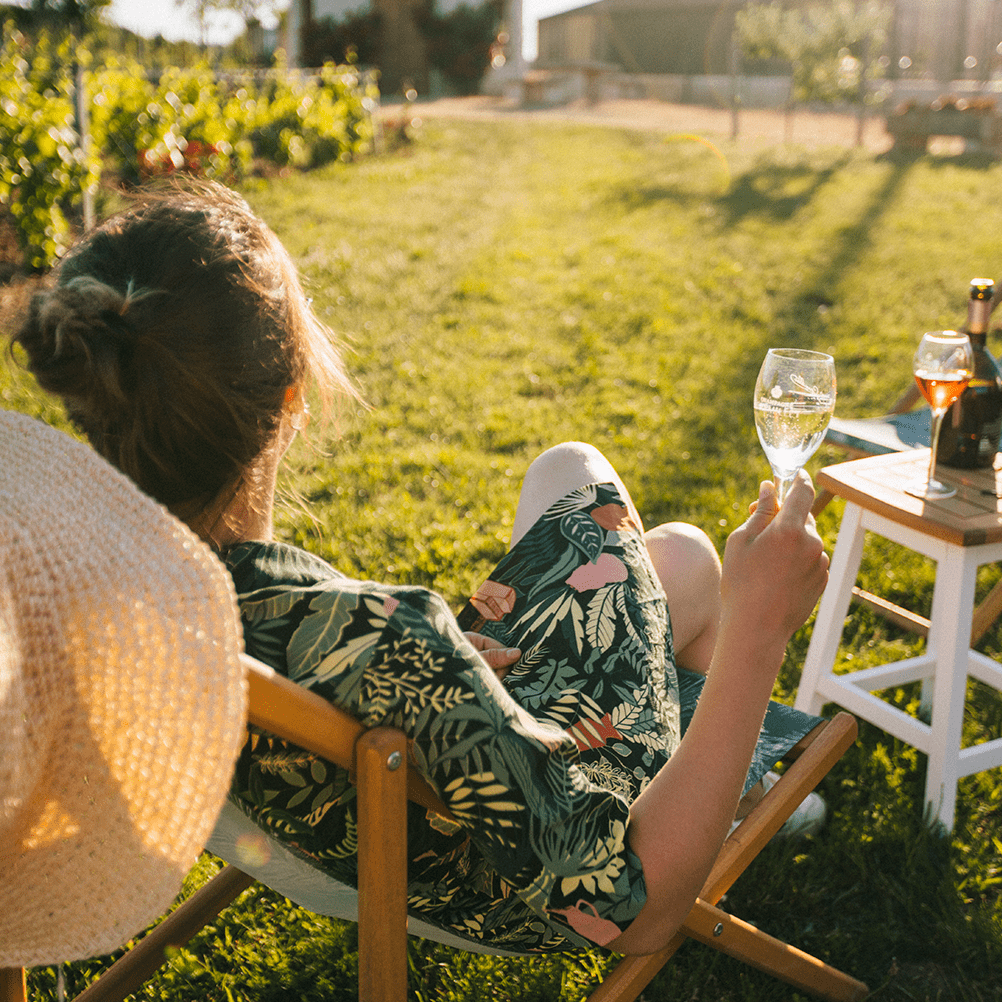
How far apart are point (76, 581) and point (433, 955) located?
1361 millimetres

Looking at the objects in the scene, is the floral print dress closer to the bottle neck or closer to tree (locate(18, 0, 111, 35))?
the bottle neck

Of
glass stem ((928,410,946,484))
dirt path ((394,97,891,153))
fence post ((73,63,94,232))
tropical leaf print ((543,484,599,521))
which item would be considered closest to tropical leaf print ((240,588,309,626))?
tropical leaf print ((543,484,599,521))

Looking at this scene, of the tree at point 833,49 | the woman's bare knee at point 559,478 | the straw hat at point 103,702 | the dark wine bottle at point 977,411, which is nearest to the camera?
the straw hat at point 103,702

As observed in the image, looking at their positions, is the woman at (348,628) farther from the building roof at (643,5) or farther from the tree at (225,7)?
the building roof at (643,5)

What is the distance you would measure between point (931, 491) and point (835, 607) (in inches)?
15.1

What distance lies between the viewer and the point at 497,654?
4.92 ft

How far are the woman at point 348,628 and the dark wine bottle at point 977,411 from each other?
1.27m

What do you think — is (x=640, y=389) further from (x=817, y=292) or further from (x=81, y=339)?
(x=81, y=339)

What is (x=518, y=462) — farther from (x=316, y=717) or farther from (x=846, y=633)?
(x=316, y=717)

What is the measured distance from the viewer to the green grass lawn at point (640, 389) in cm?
184

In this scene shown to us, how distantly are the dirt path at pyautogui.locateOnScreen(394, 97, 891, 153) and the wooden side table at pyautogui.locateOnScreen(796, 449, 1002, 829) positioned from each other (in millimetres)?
12618

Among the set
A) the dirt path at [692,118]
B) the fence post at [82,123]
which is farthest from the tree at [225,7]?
the fence post at [82,123]

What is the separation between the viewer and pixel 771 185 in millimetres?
10398

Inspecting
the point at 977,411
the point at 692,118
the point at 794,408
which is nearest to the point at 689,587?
the point at 794,408
